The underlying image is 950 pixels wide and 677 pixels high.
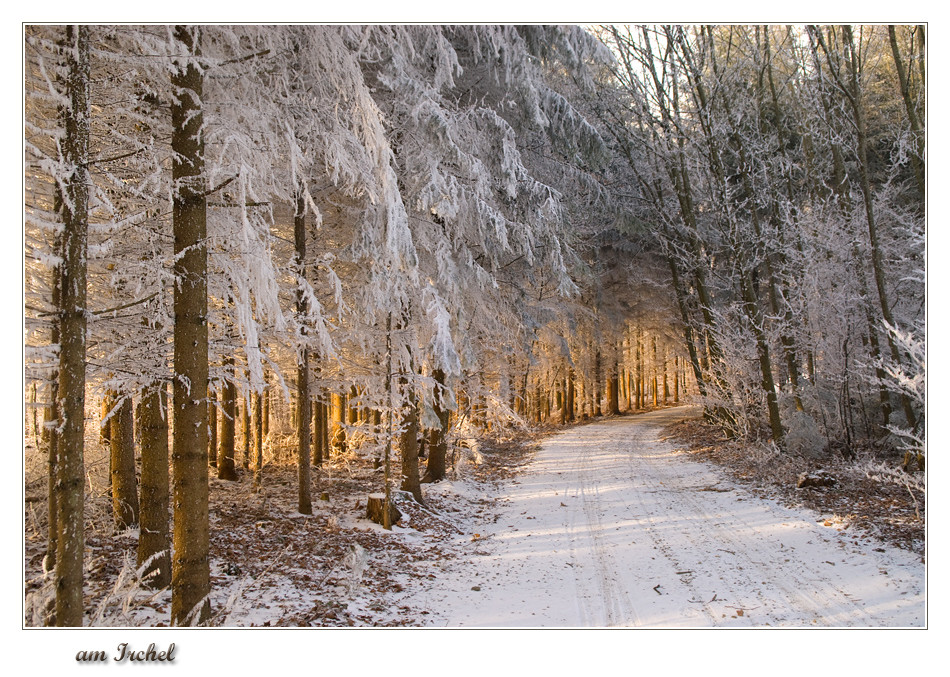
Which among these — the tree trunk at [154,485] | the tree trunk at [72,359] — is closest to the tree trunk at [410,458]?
the tree trunk at [154,485]

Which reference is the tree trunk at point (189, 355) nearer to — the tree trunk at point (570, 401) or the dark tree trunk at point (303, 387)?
the dark tree trunk at point (303, 387)

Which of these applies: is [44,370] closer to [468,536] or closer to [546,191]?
[468,536]

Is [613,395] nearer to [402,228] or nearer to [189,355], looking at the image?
[402,228]

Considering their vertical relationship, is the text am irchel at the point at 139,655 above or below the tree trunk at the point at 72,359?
below

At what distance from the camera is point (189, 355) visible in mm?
4281

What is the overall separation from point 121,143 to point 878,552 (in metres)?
9.07

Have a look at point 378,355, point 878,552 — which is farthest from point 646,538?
point 378,355

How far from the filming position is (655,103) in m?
14.2

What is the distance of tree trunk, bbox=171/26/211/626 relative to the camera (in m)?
4.24

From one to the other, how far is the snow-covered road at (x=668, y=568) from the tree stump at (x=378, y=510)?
1324 mm

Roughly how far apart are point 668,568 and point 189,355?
5.64 metres

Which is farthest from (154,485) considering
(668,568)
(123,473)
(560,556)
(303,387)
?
(668,568)

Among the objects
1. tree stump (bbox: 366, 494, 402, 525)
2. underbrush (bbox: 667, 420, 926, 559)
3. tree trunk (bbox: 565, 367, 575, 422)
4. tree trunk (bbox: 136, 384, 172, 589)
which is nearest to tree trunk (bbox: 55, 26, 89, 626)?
tree trunk (bbox: 136, 384, 172, 589)

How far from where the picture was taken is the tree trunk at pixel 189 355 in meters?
4.24
